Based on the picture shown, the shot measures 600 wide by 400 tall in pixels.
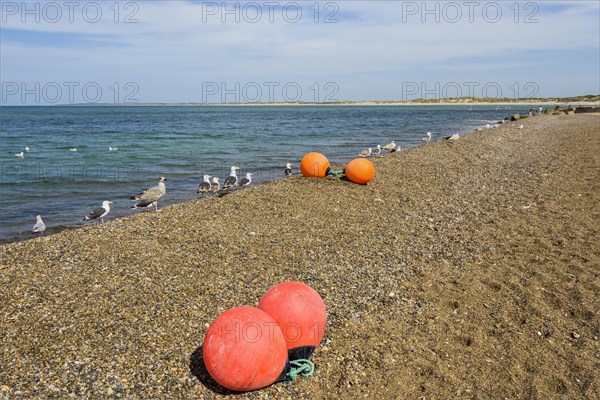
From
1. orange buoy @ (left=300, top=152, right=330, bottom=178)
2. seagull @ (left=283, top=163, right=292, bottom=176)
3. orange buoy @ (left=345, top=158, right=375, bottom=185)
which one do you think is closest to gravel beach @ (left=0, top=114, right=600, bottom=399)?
orange buoy @ (left=345, top=158, right=375, bottom=185)

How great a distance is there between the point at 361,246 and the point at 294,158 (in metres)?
18.6

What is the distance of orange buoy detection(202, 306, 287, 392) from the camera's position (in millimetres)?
4676

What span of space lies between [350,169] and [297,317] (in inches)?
371

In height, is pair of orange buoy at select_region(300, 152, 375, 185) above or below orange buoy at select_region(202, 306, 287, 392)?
above

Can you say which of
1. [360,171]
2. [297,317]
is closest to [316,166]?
[360,171]

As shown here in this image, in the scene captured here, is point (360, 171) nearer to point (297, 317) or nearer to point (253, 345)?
point (297, 317)

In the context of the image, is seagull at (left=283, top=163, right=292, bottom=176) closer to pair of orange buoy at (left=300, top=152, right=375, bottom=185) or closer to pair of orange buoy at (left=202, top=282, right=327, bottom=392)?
pair of orange buoy at (left=300, top=152, right=375, bottom=185)

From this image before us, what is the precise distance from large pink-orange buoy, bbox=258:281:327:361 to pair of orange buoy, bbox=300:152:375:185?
908 centimetres

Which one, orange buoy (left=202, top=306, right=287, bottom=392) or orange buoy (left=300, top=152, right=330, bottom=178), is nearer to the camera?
orange buoy (left=202, top=306, right=287, bottom=392)

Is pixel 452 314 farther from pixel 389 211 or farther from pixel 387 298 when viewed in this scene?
pixel 389 211

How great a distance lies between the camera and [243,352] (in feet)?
15.3

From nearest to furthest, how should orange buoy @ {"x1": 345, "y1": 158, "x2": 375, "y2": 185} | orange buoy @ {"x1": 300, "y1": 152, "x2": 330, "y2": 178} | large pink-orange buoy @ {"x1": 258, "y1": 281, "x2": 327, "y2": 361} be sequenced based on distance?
large pink-orange buoy @ {"x1": 258, "y1": 281, "x2": 327, "y2": 361}
orange buoy @ {"x1": 345, "y1": 158, "x2": 375, "y2": 185}
orange buoy @ {"x1": 300, "y1": 152, "x2": 330, "y2": 178}

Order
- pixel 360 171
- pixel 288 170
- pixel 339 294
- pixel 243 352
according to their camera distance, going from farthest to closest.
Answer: pixel 288 170, pixel 360 171, pixel 339 294, pixel 243 352

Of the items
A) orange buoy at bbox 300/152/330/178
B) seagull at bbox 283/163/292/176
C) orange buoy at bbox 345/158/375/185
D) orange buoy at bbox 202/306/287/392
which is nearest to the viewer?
orange buoy at bbox 202/306/287/392
